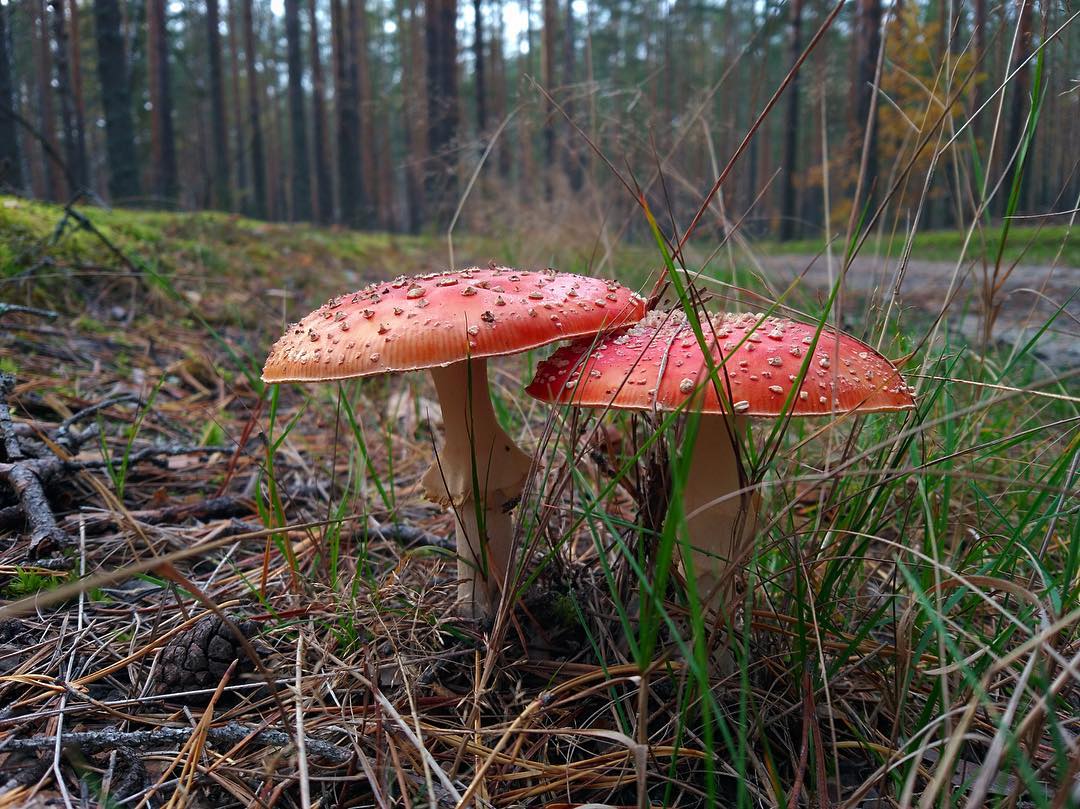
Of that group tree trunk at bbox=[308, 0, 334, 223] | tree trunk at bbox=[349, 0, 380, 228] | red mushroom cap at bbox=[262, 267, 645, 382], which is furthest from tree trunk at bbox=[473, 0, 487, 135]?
red mushroom cap at bbox=[262, 267, 645, 382]

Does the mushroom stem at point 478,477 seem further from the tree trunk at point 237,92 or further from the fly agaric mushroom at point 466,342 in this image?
the tree trunk at point 237,92

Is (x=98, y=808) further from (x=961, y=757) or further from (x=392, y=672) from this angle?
(x=961, y=757)

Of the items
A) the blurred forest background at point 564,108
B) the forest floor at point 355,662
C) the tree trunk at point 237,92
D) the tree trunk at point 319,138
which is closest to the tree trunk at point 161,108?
the blurred forest background at point 564,108

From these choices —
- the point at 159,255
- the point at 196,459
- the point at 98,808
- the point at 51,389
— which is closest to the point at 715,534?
the point at 98,808

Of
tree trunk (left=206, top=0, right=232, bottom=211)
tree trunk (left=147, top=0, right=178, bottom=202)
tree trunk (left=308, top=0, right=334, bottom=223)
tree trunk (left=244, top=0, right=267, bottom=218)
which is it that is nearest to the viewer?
tree trunk (left=147, top=0, right=178, bottom=202)

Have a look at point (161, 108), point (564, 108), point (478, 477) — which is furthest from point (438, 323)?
point (161, 108)

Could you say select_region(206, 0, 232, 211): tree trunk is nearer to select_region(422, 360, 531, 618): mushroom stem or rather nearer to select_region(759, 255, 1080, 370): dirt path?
select_region(759, 255, 1080, 370): dirt path
